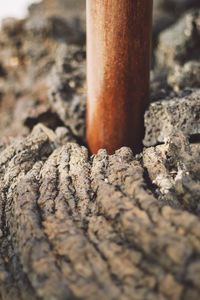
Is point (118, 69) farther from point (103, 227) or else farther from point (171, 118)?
point (103, 227)

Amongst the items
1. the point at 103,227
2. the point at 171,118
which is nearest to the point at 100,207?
the point at 103,227

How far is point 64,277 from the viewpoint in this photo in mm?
1284

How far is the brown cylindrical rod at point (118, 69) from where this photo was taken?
2045 mm

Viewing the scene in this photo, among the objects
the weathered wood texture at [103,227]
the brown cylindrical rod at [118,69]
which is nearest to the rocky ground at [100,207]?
the weathered wood texture at [103,227]

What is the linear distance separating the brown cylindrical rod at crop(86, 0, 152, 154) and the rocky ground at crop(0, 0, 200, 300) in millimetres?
210

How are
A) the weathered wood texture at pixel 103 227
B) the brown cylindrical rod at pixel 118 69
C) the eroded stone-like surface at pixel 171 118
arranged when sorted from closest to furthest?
the weathered wood texture at pixel 103 227
the brown cylindrical rod at pixel 118 69
the eroded stone-like surface at pixel 171 118

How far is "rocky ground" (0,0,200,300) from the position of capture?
1.23m

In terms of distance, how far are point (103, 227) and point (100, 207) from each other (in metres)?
0.15

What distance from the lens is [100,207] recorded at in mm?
1646

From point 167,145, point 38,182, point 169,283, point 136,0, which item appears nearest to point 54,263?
point 169,283

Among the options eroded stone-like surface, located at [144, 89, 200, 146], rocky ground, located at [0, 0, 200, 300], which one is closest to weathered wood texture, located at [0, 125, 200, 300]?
rocky ground, located at [0, 0, 200, 300]

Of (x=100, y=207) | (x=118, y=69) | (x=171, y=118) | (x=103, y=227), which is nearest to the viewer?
(x=103, y=227)

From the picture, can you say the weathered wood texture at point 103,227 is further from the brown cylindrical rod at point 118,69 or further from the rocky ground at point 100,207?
the brown cylindrical rod at point 118,69

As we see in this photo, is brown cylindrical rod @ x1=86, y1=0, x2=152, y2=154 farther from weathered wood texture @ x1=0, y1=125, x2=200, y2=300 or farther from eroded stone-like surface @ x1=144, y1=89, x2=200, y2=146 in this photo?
weathered wood texture @ x1=0, y1=125, x2=200, y2=300
